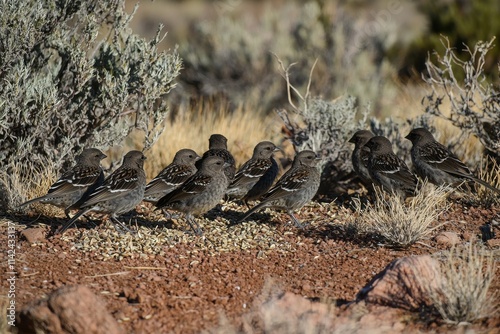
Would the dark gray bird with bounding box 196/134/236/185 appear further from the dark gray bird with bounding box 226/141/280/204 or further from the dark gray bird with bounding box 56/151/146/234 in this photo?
the dark gray bird with bounding box 56/151/146/234

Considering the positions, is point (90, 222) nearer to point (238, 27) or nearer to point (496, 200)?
point (496, 200)

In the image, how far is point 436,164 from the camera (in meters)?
9.81

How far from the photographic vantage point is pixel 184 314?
6090mm

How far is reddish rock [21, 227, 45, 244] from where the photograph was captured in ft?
25.9

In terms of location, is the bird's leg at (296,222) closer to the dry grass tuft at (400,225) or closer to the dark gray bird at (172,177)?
the dry grass tuft at (400,225)

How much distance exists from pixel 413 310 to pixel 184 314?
189cm

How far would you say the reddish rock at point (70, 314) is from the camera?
17.8ft

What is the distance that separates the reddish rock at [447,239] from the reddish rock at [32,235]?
437 cm

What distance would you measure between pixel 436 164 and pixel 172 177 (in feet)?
11.6

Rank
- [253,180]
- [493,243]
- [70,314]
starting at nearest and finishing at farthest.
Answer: [70,314]
[493,243]
[253,180]

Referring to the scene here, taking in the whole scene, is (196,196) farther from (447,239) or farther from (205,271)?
(447,239)

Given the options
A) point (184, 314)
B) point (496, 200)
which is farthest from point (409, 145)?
point (184, 314)

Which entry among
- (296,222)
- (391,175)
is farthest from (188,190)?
(391,175)

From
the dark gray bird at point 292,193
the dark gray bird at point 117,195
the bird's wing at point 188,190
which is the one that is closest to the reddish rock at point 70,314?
the dark gray bird at point 117,195
